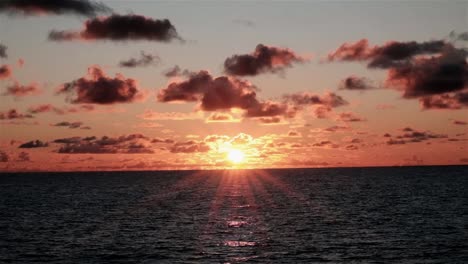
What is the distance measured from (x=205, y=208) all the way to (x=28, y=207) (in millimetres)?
43081

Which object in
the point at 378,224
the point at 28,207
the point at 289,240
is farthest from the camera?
the point at 28,207

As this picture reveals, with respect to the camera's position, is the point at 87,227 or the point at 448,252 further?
the point at 87,227

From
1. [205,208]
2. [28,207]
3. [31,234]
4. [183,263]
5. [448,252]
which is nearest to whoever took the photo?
[183,263]

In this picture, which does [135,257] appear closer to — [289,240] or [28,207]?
[289,240]

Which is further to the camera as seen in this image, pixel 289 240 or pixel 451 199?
pixel 451 199

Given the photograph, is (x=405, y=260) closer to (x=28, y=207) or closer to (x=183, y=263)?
(x=183, y=263)

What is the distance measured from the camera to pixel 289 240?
79.4m

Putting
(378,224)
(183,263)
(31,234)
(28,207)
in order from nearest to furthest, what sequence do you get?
1. (183,263)
2. (31,234)
3. (378,224)
4. (28,207)

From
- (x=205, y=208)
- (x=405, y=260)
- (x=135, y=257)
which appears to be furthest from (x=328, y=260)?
(x=205, y=208)

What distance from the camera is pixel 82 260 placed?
66500 mm

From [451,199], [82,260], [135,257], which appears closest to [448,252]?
[135,257]

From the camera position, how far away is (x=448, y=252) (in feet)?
229

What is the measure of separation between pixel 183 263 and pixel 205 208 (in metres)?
65.0

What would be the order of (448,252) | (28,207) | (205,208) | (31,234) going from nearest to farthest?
(448,252) → (31,234) → (205,208) → (28,207)
